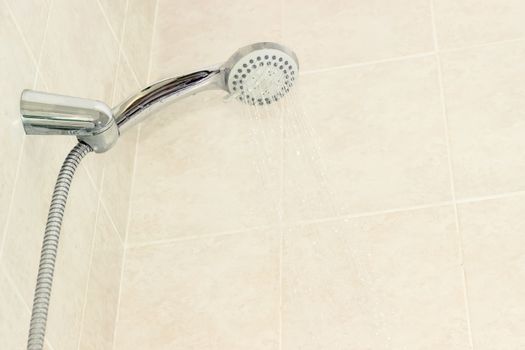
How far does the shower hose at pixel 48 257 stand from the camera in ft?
3.17

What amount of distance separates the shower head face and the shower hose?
24 cm

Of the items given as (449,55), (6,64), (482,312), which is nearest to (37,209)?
(6,64)

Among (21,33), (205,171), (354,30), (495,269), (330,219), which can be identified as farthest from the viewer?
(354,30)

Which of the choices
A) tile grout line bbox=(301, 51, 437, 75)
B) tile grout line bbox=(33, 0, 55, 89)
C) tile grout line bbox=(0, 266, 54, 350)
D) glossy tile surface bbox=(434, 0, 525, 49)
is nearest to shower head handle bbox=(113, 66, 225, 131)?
tile grout line bbox=(33, 0, 55, 89)

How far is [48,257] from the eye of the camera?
1021 mm

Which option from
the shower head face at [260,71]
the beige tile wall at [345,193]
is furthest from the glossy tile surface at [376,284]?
the shower head face at [260,71]

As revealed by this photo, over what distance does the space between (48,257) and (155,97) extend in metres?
0.28

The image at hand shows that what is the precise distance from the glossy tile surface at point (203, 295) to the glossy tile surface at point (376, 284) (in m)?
0.04

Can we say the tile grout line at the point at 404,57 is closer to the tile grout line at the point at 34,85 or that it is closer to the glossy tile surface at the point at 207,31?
the glossy tile surface at the point at 207,31

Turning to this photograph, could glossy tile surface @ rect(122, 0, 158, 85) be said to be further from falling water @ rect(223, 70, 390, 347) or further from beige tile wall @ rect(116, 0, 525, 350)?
falling water @ rect(223, 70, 390, 347)

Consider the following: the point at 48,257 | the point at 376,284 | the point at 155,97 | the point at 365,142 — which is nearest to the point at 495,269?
the point at 376,284

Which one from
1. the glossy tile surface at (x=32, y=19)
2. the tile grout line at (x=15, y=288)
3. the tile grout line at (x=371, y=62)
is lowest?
the tile grout line at (x=15, y=288)

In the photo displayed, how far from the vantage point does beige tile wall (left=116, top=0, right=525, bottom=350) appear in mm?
1309

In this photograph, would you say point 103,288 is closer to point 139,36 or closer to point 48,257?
point 48,257
